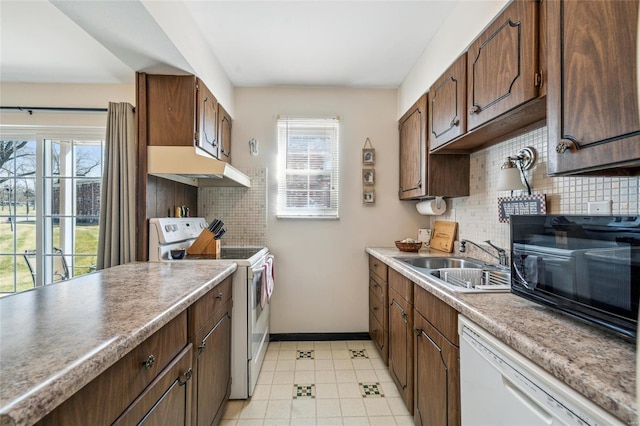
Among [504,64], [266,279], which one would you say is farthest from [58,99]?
[504,64]

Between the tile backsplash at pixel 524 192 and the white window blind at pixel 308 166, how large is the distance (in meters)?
1.10

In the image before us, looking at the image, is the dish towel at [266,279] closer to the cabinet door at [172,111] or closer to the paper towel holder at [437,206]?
the cabinet door at [172,111]

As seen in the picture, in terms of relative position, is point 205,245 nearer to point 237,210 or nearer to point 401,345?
point 237,210

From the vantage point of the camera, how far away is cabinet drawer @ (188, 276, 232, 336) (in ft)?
4.02

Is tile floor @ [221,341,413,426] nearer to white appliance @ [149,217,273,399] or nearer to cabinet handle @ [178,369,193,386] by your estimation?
white appliance @ [149,217,273,399]

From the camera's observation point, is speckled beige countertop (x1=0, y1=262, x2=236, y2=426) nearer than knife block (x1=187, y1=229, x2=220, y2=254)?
Yes

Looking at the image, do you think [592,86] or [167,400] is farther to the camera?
[167,400]

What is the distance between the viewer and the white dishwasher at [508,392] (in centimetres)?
60

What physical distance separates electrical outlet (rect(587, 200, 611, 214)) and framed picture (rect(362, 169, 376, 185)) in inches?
67.3

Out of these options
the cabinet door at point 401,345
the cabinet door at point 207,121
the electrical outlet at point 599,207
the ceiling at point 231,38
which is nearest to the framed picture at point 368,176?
the ceiling at point 231,38

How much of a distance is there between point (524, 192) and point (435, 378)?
3.67 feet

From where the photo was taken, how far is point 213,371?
1486 mm

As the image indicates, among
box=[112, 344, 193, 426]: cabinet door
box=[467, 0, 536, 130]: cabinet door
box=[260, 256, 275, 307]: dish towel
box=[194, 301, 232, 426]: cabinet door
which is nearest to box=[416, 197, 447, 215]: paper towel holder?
box=[467, 0, 536, 130]: cabinet door

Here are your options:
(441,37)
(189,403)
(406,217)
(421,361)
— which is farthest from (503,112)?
(189,403)
